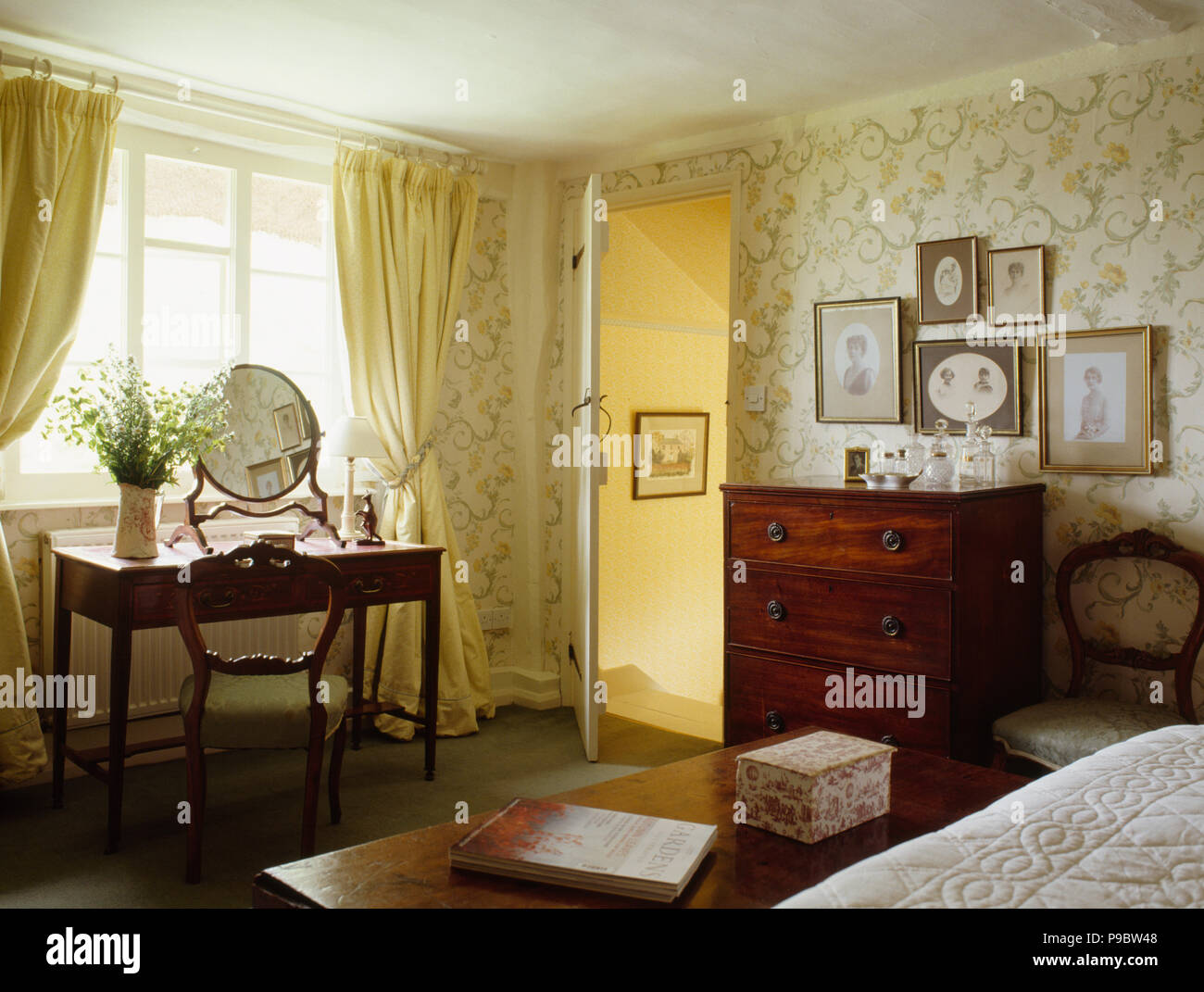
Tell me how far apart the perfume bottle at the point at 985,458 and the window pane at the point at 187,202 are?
2.98m

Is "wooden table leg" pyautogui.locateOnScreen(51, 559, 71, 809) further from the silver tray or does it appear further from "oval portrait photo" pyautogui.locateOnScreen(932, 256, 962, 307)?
"oval portrait photo" pyautogui.locateOnScreen(932, 256, 962, 307)

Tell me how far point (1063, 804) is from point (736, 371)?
320cm

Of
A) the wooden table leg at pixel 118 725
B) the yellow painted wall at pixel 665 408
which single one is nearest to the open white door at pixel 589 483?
the yellow painted wall at pixel 665 408

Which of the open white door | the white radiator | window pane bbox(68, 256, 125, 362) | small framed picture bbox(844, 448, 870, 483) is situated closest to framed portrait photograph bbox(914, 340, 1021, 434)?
small framed picture bbox(844, 448, 870, 483)

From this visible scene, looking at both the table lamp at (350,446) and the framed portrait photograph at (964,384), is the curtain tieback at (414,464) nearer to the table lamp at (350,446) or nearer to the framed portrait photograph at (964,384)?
the table lamp at (350,446)

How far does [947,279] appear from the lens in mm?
3484

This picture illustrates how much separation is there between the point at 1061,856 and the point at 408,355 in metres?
3.69

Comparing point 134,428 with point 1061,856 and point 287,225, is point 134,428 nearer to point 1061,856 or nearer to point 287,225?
point 287,225

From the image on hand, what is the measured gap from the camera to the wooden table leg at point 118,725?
2.86m

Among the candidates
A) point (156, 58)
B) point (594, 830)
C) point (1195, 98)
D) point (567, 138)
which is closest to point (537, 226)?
point (567, 138)

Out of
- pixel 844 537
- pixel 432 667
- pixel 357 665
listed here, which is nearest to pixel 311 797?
pixel 432 667

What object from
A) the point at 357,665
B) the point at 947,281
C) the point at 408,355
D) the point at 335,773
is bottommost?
the point at 335,773

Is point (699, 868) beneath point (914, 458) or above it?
beneath

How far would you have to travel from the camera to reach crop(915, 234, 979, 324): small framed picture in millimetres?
3426
